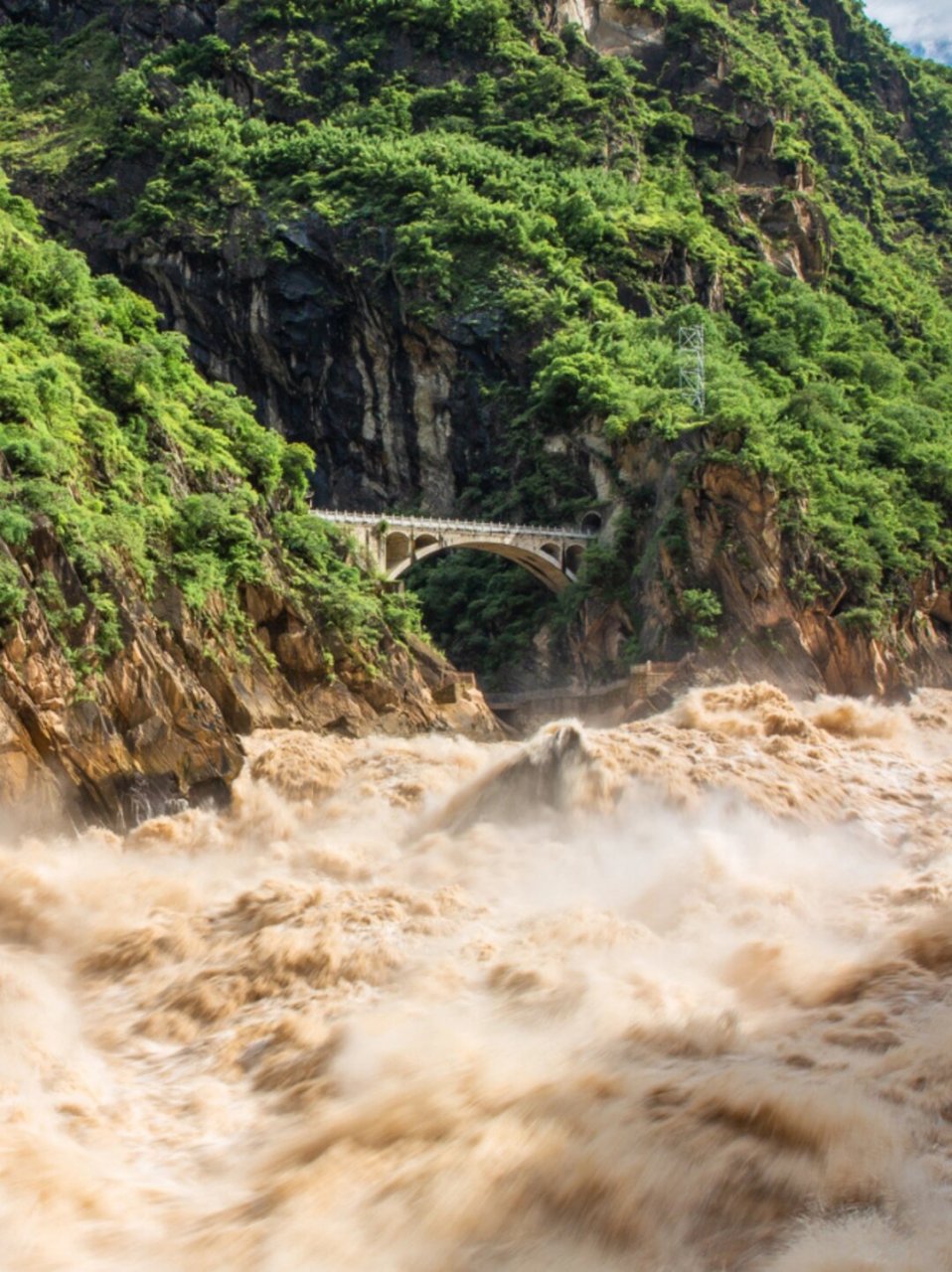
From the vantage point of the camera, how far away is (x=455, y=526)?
59.2m

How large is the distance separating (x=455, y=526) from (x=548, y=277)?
19.1 meters

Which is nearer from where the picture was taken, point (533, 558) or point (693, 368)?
point (533, 558)

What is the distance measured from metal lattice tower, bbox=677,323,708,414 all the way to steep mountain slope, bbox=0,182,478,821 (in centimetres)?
2399

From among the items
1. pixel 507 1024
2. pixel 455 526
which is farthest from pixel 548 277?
pixel 507 1024

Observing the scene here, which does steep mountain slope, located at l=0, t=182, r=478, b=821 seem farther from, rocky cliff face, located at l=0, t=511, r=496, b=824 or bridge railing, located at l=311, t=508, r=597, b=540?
bridge railing, located at l=311, t=508, r=597, b=540

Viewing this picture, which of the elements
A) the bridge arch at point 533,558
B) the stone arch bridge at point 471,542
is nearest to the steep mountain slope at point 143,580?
the stone arch bridge at point 471,542

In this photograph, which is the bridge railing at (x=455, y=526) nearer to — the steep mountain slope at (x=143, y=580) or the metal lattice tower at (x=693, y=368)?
the metal lattice tower at (x=693, y=368)

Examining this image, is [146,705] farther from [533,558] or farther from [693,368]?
[693,368]

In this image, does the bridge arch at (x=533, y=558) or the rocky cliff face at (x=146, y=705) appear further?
the bridge arch at (x=533, y=558)

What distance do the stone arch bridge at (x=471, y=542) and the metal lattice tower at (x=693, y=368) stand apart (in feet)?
27.4

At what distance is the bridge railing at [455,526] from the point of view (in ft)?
183

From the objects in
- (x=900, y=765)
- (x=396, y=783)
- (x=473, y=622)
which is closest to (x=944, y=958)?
(x=900, y=765)

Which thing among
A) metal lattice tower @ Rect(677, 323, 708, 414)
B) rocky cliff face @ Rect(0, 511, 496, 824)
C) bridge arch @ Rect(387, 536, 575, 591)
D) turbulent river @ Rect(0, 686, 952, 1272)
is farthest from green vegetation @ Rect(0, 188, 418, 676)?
metal lattice tower @ Rect(677, 323, 708, 414)

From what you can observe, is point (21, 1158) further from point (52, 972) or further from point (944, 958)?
point (944, 958)
